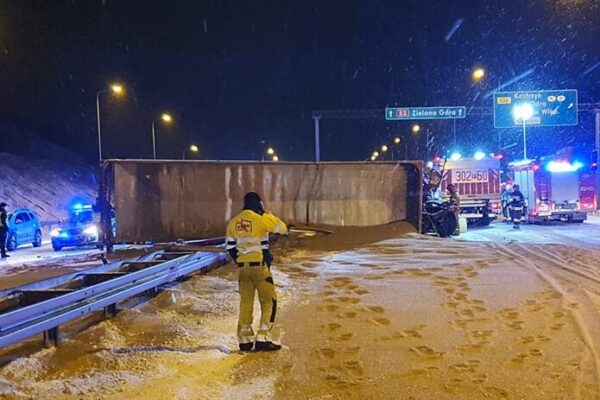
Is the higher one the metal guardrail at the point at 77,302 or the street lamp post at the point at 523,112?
the street lamp post at the point at 523,112

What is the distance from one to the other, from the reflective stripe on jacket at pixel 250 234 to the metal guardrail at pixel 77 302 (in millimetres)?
1677

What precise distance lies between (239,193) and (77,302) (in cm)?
797

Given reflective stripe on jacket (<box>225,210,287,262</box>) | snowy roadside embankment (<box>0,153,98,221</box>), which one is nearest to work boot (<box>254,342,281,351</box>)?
reflective stripe on jacket (<box>225,210,287,262</box>)

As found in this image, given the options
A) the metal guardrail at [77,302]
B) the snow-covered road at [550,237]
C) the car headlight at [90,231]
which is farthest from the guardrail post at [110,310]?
the car headlight at [90,231]

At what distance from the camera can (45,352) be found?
555 cm

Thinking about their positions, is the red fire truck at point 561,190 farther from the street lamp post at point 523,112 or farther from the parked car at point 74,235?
the parked car at point 74,235

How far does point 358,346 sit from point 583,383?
2080 millimetres

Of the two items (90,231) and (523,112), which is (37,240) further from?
(523,112)

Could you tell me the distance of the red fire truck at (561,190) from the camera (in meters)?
25.0

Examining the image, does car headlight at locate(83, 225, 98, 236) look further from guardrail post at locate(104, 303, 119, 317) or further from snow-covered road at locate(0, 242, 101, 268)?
guardrail post at locate(104, 303, 119, 317)

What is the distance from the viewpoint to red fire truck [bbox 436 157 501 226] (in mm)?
24703

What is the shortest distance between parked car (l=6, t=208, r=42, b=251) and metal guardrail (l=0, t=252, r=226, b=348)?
13920 mm

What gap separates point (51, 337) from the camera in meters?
5.78

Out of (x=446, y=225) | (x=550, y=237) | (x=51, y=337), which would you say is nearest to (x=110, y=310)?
(x=51, y=337)
